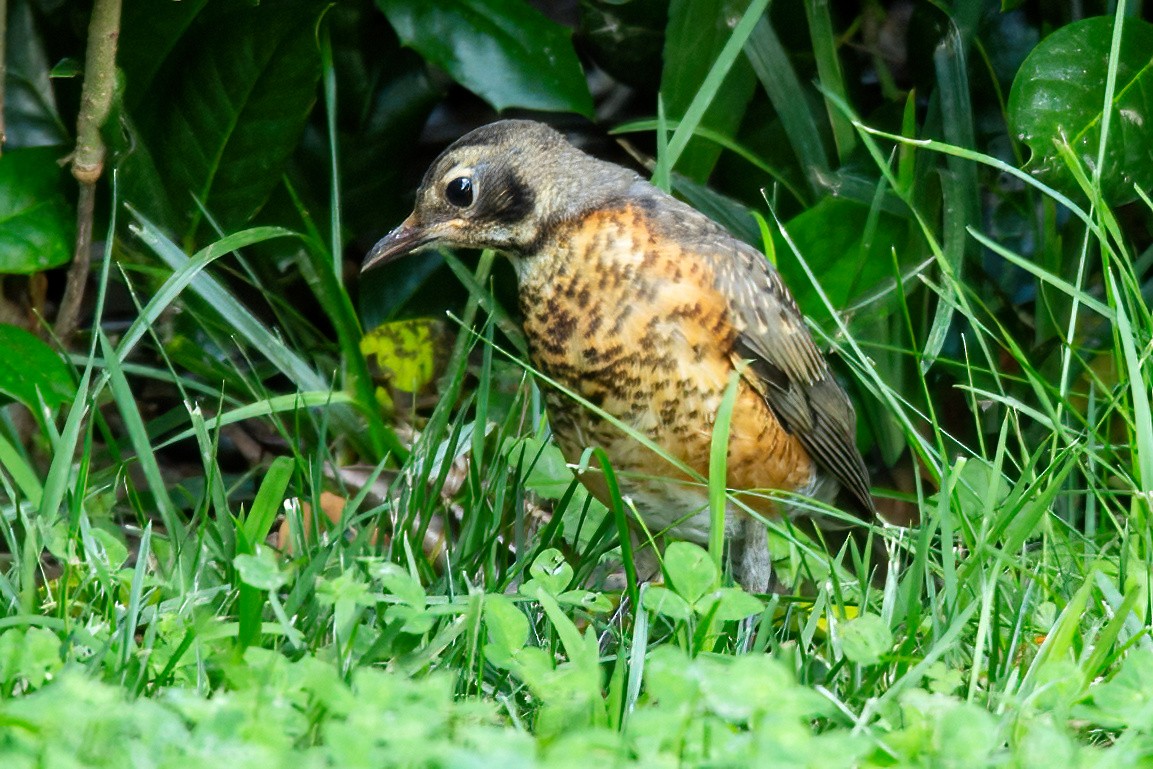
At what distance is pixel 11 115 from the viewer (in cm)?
475

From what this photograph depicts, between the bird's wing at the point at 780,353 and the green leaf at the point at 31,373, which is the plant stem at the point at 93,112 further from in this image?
the bird's wing at the point at 780,353

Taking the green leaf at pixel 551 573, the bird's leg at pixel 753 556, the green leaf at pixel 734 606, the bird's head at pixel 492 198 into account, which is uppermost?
the bird's head at pixel 492 198

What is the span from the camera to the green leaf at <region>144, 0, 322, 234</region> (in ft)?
15.2

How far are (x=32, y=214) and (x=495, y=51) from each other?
4.71 ft

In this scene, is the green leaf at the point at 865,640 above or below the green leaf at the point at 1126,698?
below

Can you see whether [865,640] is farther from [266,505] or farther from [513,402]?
[513,402]

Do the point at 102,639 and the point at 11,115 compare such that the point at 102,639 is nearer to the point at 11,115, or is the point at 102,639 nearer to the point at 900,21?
the point at 11,115

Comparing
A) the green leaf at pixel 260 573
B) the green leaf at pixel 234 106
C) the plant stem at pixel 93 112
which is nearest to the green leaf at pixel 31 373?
the plant stem at pixel 93 112

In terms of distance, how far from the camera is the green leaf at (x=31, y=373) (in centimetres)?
402

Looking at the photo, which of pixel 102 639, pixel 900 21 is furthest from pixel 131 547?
pixel 900 21

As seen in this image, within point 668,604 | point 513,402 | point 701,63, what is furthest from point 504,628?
point 701,63

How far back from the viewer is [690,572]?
2.98 m

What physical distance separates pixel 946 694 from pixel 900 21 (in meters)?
3.31

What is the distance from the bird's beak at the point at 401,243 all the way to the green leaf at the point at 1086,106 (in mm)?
1631
